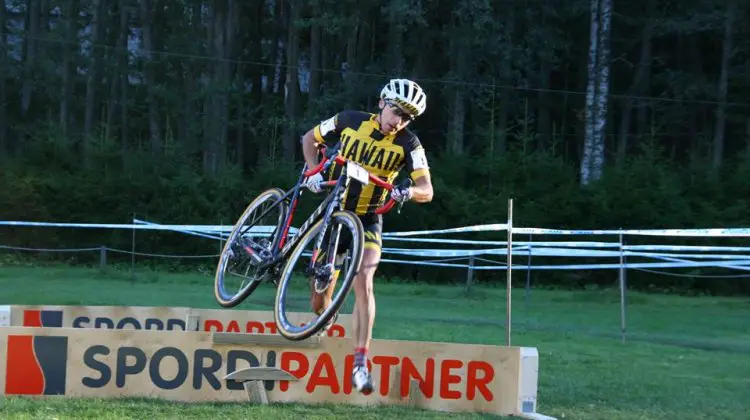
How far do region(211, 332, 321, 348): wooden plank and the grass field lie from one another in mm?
473

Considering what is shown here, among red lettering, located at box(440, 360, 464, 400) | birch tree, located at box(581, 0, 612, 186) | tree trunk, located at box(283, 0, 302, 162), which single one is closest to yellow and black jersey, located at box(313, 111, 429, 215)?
red lettering, located at box(440, 360, 464, 400)

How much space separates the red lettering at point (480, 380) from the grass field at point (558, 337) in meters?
0.43

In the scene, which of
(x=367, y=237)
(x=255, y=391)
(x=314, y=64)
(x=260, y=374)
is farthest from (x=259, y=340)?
(x=314, y=64)

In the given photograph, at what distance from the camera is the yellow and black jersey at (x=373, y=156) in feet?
23.8

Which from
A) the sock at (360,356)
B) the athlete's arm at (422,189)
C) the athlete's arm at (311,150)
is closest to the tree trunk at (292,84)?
the athlete's arm at (311,150)

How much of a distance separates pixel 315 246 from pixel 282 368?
4.49 feet

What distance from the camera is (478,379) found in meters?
7.85

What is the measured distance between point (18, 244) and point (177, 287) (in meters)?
7.65

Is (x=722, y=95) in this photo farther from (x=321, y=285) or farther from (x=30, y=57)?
(x=321, y=285)

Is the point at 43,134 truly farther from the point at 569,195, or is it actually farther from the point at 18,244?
the point at 569,195

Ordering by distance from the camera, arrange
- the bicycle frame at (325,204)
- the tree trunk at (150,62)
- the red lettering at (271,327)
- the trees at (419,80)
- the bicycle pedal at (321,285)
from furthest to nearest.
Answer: the tree trunk at (150,62)
the trees at (419,80)
the red lettering at (271,327)
the bicycle frame at (325,204)
the bicycle pedal at (321,285)

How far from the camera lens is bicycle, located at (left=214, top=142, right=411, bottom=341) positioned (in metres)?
6.79

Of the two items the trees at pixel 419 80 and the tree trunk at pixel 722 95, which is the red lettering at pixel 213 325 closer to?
the trees at pixel 419 80

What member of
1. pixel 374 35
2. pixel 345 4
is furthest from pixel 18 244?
pixel 374 35
